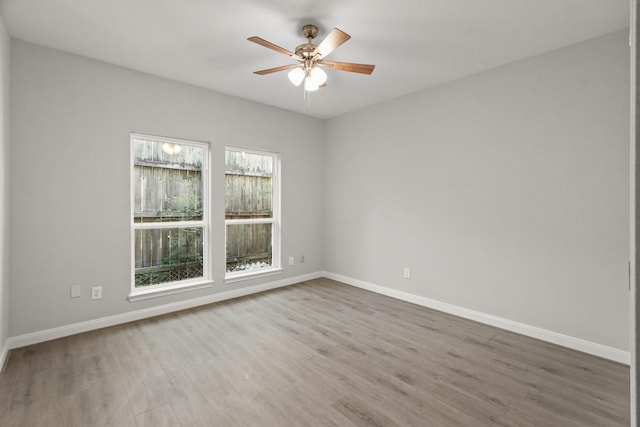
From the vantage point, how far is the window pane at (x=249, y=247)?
14.5ft

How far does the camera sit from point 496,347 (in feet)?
9.46

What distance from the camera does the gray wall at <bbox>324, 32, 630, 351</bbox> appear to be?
8.89ft

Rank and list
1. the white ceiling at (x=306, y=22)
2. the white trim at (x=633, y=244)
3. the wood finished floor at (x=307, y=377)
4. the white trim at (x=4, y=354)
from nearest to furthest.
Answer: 1. the white trim at (x=633, y=244)
2. the wood finished floor at (x=307, y=377)
3. the white ceiling at (x=306, y=22)
4. the white trim at (x=4, y=354)

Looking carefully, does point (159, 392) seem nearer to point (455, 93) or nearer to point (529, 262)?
point (529, 262)

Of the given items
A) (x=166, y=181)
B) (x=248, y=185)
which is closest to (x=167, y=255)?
(x=166, y=181)

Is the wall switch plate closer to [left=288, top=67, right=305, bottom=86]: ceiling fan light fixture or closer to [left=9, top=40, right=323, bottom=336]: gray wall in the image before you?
[left=9, top=40, right=323, bottom=336]: gray wall

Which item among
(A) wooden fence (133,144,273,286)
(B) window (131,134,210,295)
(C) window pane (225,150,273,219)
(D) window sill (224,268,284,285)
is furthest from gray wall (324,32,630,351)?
(B) window (131,134,210,295)

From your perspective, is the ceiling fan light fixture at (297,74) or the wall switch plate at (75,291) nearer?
the ceiling fan light fixture at (297,74)

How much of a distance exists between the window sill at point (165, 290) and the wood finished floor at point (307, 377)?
280 millimetres

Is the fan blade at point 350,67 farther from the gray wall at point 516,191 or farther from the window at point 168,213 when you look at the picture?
the window at point 168,213

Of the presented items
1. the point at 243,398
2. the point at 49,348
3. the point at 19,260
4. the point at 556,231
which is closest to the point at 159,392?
the point at 243,398

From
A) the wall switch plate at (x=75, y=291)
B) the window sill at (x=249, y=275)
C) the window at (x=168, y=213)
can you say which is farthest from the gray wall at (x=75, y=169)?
the window sill at (x=249, y=275)

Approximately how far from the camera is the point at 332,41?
7.70 feet

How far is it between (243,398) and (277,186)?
318 centimetres
